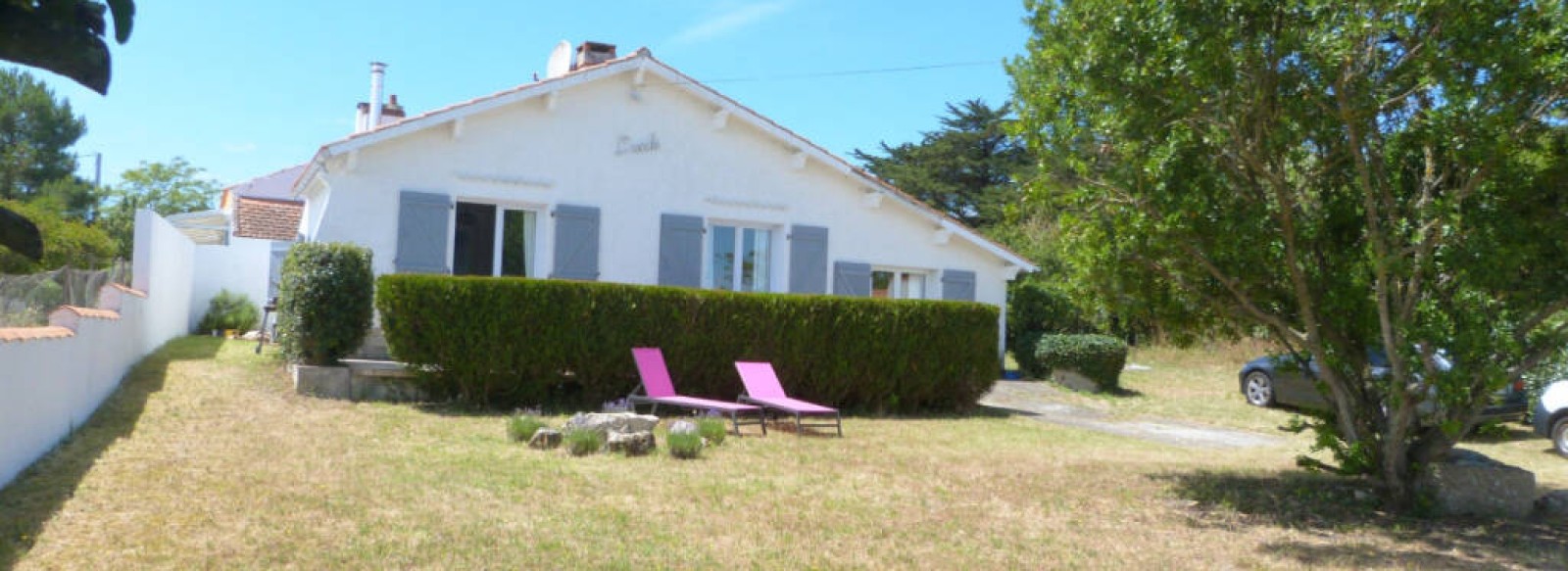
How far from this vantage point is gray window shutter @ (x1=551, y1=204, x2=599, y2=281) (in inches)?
565

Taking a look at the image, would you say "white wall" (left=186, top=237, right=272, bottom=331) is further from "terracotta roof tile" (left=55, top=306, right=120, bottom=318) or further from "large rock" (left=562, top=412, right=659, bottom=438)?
"large rock" (left=562, top=412, right=659, bottom=438)

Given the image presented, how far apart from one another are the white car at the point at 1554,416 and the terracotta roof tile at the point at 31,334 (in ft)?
48.5

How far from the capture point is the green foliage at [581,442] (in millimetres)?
8242

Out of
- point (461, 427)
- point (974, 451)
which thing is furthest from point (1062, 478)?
point (461, 427)

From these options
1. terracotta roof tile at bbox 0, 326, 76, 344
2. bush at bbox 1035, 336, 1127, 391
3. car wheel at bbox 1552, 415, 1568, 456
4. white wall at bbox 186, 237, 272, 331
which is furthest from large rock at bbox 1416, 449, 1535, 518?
white wall at bbox 186, 237, 272, 331

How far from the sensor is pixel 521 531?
18.1 feet

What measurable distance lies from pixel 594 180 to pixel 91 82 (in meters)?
13.9

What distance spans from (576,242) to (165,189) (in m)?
54.0

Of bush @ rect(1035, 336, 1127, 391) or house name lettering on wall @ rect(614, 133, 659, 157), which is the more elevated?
house name lettering on wall @ rect(614, 133, 659, 157)

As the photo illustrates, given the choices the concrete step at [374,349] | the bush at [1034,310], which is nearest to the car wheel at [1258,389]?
the bush at [1034,310]

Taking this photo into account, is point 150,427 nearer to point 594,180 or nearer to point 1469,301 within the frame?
point 594,180

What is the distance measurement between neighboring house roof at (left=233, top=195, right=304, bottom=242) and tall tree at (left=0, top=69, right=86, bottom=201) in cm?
1940

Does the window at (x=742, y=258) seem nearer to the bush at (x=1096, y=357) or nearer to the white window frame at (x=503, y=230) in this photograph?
the white window frame at (x=503, y=230)

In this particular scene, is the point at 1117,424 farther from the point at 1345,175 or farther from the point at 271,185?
the point at 271,185
